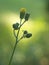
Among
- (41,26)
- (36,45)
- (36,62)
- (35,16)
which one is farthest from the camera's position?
(35,16)

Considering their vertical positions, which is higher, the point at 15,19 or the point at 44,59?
the point at 15,19

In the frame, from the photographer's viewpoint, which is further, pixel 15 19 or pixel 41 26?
pixel 41 26

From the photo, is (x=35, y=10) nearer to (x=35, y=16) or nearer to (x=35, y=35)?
(x=35, y=16)

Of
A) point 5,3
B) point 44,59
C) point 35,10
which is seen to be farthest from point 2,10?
point 44,59

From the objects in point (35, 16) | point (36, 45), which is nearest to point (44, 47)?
point (36, 45)

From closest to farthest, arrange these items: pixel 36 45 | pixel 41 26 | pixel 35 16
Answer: pixel 36 45 < pixel 41 26 < pixel 35 16

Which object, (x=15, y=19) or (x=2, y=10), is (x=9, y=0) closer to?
(x=2, y=10)
